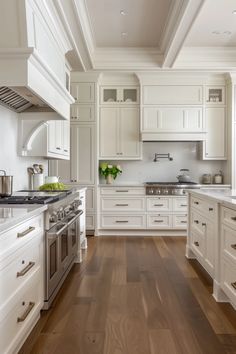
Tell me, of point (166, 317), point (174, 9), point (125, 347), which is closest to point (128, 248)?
point (166, 317)

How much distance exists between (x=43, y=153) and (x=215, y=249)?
2.20 meters

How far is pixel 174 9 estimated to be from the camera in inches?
148

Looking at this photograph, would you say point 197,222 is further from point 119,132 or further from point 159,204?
point 119,132

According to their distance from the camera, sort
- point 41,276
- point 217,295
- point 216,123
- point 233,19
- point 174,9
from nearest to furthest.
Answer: point 41,276
point 217,295
point 174,9
point 233,19
point 216,123

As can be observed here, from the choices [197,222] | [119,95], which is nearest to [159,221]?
[197,222]

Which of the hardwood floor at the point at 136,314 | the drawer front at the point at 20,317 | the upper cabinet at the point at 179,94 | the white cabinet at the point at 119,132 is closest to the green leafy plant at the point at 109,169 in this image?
the white cabinet at the point at 119,132

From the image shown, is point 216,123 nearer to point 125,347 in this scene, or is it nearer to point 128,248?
point 128,248

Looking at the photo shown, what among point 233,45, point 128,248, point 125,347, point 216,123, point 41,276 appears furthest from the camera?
point 216,123

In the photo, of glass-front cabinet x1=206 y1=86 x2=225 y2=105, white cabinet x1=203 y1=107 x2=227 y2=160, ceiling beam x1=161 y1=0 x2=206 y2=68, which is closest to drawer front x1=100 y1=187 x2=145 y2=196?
white cabinet x1=203 y1=107 x2=227 y2=160

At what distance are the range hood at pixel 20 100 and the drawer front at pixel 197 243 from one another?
2159 millimetres

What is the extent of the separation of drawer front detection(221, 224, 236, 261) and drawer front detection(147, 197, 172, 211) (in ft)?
9.14

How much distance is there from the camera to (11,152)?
3471mm

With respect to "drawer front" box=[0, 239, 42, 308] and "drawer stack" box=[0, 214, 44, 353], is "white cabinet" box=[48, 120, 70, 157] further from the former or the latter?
"drawer front" box=[0, 239, 42, 308]

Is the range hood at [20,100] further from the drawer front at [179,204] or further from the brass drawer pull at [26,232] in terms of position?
the drawer front at [179,204]
